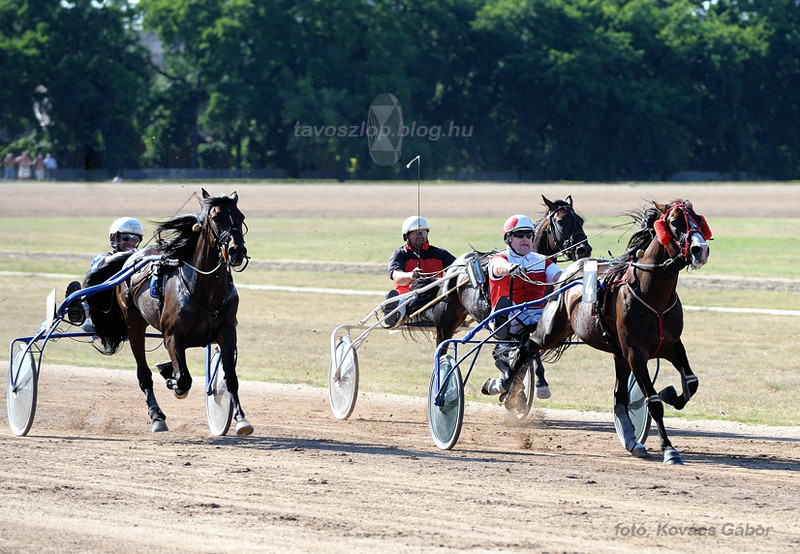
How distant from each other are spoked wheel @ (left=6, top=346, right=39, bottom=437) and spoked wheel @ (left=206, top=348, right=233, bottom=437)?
1.24m

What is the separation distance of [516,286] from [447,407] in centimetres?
132

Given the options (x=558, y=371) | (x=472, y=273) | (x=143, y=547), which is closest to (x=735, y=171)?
(x=558, y=371)

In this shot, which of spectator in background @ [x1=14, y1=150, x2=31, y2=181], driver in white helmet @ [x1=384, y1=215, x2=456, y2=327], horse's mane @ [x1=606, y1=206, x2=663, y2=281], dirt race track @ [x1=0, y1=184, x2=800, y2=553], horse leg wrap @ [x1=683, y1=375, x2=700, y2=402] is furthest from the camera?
spectator in background @ [x1=14, y1=150, x2=31, y2=181]

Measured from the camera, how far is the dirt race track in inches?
220

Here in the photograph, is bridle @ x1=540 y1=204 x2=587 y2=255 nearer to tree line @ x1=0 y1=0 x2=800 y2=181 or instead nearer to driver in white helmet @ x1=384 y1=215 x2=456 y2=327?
driver in white helmet @ x1=384 y1=215 x2=456 y2=327

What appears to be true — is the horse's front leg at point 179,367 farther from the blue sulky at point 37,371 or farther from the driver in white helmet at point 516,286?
the driver in white helmet at point 516,286

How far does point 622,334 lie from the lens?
25.2 ft

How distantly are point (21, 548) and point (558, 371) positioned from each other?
805 cm

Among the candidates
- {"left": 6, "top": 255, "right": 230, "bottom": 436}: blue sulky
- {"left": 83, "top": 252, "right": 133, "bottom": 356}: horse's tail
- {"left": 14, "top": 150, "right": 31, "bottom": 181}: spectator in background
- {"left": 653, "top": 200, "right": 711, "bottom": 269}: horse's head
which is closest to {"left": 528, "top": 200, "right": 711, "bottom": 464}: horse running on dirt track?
{"left": 653, "top": 200, "right": 711, "bottom": 269}: horse's head

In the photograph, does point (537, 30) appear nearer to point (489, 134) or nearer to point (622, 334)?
point (489, 134)

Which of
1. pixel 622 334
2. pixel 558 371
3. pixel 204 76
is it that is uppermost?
pixel 204 76

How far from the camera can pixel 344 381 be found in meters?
9.84

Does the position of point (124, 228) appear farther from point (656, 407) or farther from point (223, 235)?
point (656, 407)

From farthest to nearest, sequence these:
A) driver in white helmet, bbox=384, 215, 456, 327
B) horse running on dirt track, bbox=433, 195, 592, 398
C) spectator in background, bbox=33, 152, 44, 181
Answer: spectator in background, bbox=33, 152, 44, 181
driver in white helmet, bbox=384, 215, 456, 327
horse running on dirt track, bbox=433, 195, 592, 398
